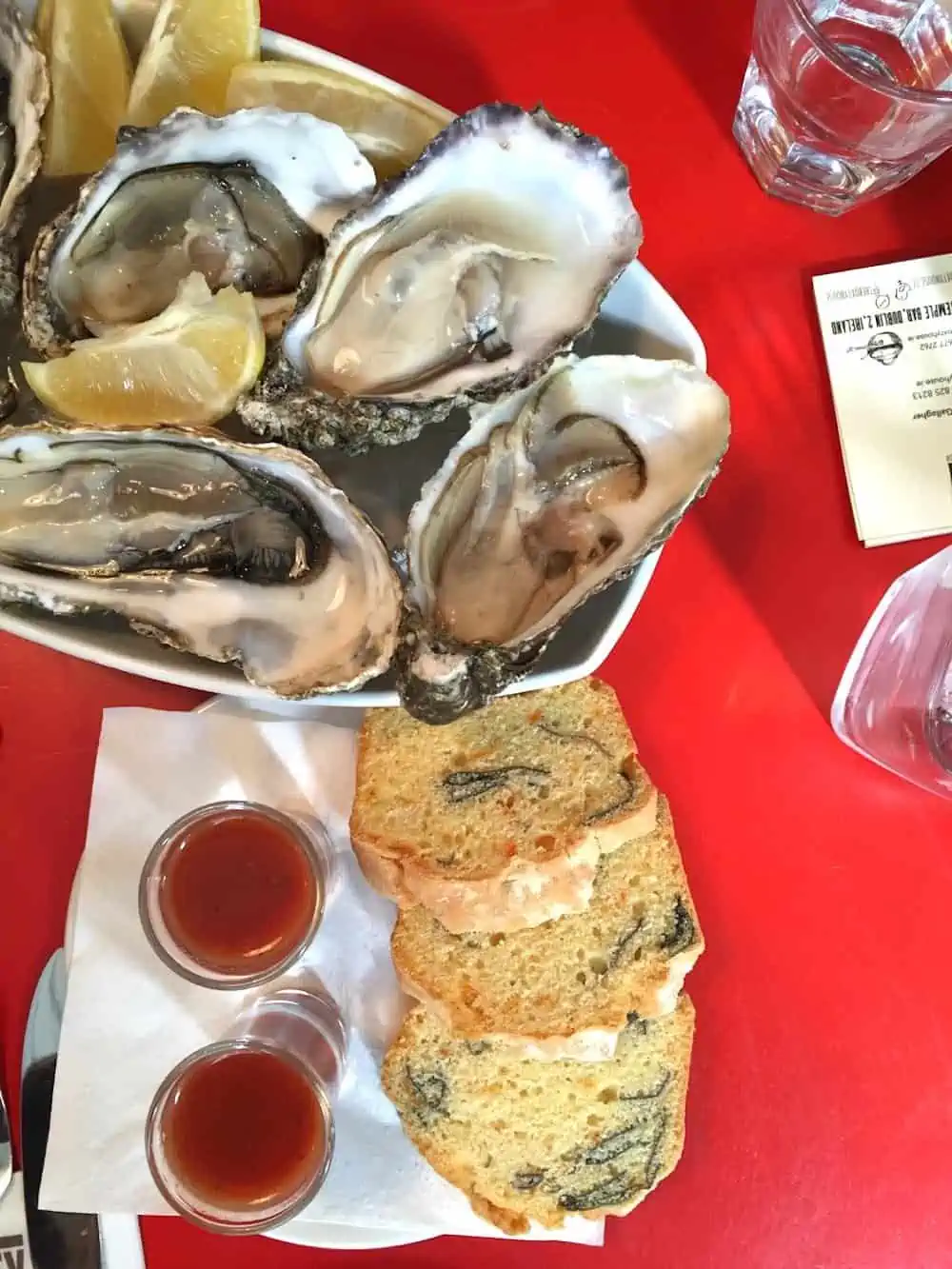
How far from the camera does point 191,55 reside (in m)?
0.82

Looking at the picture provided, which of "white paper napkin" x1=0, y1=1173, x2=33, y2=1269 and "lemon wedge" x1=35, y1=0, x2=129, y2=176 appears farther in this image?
"white paper napkin" x1=0, y1=1173, x2=33, y2=1269

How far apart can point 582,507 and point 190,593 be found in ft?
1.01

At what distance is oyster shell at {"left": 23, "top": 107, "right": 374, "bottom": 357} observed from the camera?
80 centimetres

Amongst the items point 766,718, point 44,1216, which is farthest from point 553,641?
point 44,1216

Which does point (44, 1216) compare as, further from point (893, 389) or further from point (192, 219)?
point (893, 389)

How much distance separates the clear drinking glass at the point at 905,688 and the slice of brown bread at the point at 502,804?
198 millimetres

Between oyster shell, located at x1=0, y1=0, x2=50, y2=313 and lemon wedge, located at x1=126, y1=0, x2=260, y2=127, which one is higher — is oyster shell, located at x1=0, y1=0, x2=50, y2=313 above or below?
below

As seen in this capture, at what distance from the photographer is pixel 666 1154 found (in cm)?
95

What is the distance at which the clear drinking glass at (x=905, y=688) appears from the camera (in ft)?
3.18

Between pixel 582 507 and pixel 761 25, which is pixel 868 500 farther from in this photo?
pixel 761 25

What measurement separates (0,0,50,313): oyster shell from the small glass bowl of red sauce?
422mm

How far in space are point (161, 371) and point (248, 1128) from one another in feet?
1.90

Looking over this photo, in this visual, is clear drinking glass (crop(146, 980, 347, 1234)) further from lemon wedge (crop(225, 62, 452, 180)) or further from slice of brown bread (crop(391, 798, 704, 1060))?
lemon wedge (crop(225, 62, 452, 180))

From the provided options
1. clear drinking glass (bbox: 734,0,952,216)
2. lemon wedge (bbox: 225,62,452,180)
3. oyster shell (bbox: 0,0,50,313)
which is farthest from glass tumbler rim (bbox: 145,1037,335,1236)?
clear drinking glass (bbox: 734,0,952,216)
